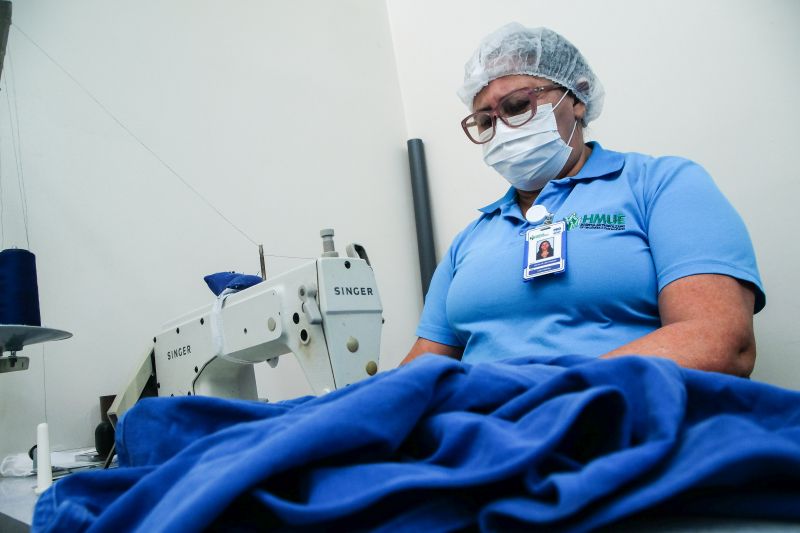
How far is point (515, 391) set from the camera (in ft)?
1.57

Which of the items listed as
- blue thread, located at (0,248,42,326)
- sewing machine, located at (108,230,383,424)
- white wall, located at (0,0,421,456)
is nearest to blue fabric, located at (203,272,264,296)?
sewing machine, located at (108,230,383,424)

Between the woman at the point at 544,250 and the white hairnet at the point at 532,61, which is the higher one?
the white hairnet at the point at 532,61

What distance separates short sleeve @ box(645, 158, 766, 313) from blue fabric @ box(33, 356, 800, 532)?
56 centimetres

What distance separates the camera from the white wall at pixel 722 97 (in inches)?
56.2

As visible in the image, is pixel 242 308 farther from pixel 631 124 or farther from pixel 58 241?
pixel 631 124

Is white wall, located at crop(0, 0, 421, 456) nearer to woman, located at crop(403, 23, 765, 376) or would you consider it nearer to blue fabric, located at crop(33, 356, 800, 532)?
woman, located at crop(403, 23, 765, 376)

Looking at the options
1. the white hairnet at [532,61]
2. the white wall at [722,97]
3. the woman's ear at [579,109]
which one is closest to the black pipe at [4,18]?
the white hairnet at [532,61]

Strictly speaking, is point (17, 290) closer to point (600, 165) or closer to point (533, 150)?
point (533, 150)

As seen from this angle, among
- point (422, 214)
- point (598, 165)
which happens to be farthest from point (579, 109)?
point (422, 214)

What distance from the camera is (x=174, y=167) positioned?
1.77 metres

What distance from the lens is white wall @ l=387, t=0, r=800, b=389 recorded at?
1.43 meters

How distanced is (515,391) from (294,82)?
6.06ft

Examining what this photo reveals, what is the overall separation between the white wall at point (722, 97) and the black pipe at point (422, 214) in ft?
1.74

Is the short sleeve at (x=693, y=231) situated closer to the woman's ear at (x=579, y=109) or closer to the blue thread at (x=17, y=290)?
the woman's ear at (x=579, y=109)
